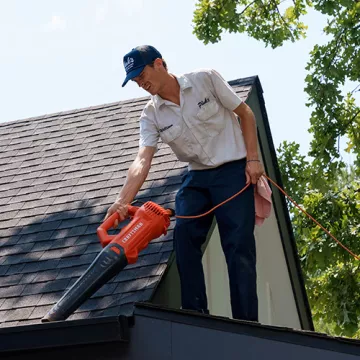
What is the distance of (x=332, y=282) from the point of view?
13789 millimetres

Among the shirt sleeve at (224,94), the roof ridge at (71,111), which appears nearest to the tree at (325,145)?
the roof ridge at (71,111)

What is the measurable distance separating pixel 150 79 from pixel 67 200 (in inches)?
88.7

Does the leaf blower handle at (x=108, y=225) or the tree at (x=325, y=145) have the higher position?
the tree at (x=325, y=145)

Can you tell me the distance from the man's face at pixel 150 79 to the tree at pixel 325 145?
24.9 feet

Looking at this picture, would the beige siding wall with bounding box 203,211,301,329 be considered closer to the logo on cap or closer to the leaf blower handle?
the leaf blower handle

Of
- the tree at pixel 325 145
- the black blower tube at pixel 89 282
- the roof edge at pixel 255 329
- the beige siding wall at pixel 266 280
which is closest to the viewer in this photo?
the roof edge at pixel 255 329

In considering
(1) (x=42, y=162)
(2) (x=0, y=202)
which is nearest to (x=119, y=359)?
(2) (x=0, y=202)

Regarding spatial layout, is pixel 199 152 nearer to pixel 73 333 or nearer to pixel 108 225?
pixel 108 225

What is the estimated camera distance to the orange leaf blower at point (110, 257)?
4.74 metres

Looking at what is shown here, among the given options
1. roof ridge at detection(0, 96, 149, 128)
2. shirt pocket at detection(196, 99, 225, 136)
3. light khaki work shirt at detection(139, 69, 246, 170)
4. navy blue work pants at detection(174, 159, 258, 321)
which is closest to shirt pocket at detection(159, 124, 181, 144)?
light khaki work shirt at detection(139, 69, 246, 170)

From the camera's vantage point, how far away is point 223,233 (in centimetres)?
500

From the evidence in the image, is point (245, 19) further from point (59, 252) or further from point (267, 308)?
point (59, 252)

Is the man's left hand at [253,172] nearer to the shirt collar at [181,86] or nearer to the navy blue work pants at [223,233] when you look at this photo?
the navy blue work pants at [223,233]

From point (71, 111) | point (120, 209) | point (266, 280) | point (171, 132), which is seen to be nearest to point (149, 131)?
point (171, 132)
